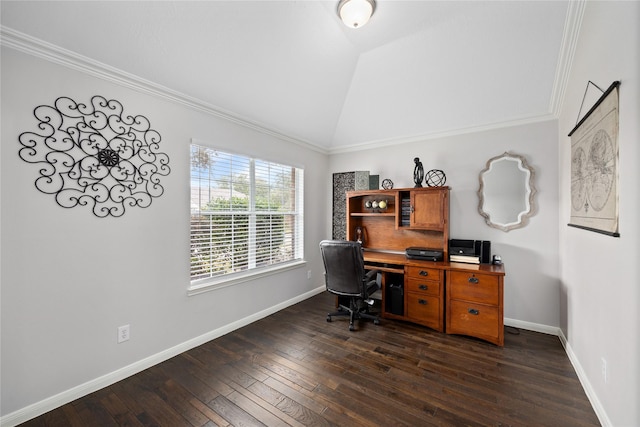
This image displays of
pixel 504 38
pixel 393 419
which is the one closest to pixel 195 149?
pixel 393 419

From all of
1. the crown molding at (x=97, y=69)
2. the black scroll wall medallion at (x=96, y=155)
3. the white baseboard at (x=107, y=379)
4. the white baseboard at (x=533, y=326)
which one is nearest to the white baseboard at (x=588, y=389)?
the white baseboard at (x=533, y=326)

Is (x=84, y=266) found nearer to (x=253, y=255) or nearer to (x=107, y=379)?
(x=107, y=379)

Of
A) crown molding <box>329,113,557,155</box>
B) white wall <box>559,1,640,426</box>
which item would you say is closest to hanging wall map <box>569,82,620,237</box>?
white wall <box>559,1,640,426</box>

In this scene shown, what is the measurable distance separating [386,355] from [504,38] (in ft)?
10.2

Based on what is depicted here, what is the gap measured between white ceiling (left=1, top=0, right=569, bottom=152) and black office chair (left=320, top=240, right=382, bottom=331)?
1.77m

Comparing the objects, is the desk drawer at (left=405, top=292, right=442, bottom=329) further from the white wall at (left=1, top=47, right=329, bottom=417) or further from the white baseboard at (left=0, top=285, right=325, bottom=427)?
the white wall at (left=1, top=47, right=329, bottom=417)

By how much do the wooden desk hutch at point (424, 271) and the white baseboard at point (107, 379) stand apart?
1835mm

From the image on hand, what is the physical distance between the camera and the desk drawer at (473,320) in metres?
2.57

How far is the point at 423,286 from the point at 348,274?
0.88 metres

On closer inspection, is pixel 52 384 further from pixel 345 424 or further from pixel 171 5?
pixel 171 5

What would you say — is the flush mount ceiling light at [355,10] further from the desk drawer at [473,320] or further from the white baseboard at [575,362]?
the white baseboard at [575,362]

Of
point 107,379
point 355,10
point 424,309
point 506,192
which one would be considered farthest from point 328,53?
A: point 107,379

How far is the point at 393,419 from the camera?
1.66m

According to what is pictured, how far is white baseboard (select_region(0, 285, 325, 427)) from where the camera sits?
165cm
